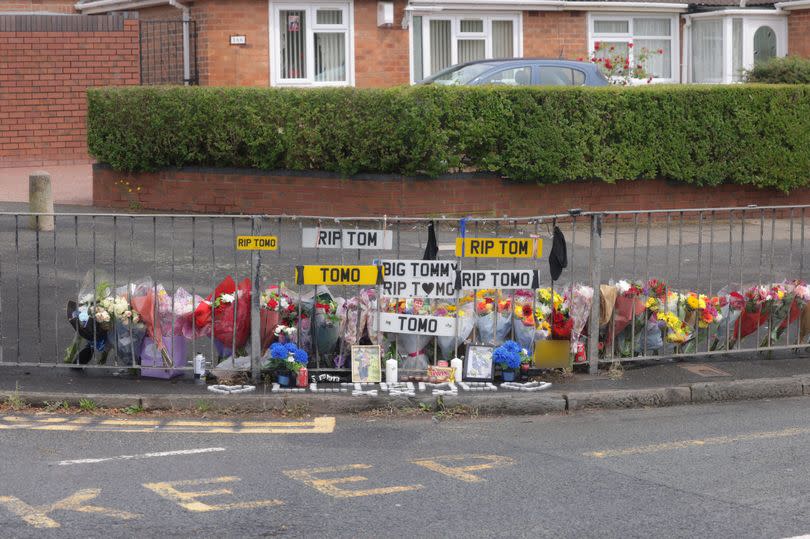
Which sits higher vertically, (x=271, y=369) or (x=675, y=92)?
(x=675, y=92)

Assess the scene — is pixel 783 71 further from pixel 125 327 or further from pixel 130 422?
pixel 130 422

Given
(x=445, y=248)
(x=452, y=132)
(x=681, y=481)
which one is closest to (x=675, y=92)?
(x=452, y=132)

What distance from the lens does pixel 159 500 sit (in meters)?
6.20

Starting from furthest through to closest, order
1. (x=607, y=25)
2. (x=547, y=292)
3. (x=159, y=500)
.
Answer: (x=607, y=25) < (x=547, y=292) < (x=159, y=500)

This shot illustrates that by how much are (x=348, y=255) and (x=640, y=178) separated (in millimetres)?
9156

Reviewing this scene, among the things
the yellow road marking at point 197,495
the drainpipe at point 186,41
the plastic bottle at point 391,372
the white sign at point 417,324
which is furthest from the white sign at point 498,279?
the drainpipe at point 186,41

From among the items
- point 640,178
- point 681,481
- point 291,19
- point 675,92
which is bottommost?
point 681,481

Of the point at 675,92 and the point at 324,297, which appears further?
the point at 675,92

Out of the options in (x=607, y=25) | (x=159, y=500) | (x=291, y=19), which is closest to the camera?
(x=159, y=500)

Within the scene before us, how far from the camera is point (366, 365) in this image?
8.88 metres

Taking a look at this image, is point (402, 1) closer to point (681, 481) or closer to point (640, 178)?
point (640, 178)

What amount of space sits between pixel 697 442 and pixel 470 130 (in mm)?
9362

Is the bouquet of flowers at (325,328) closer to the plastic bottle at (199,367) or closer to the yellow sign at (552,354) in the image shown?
the plastic bottle at (199,367)

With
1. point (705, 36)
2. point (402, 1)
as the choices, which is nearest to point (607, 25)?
point (705, 36)
